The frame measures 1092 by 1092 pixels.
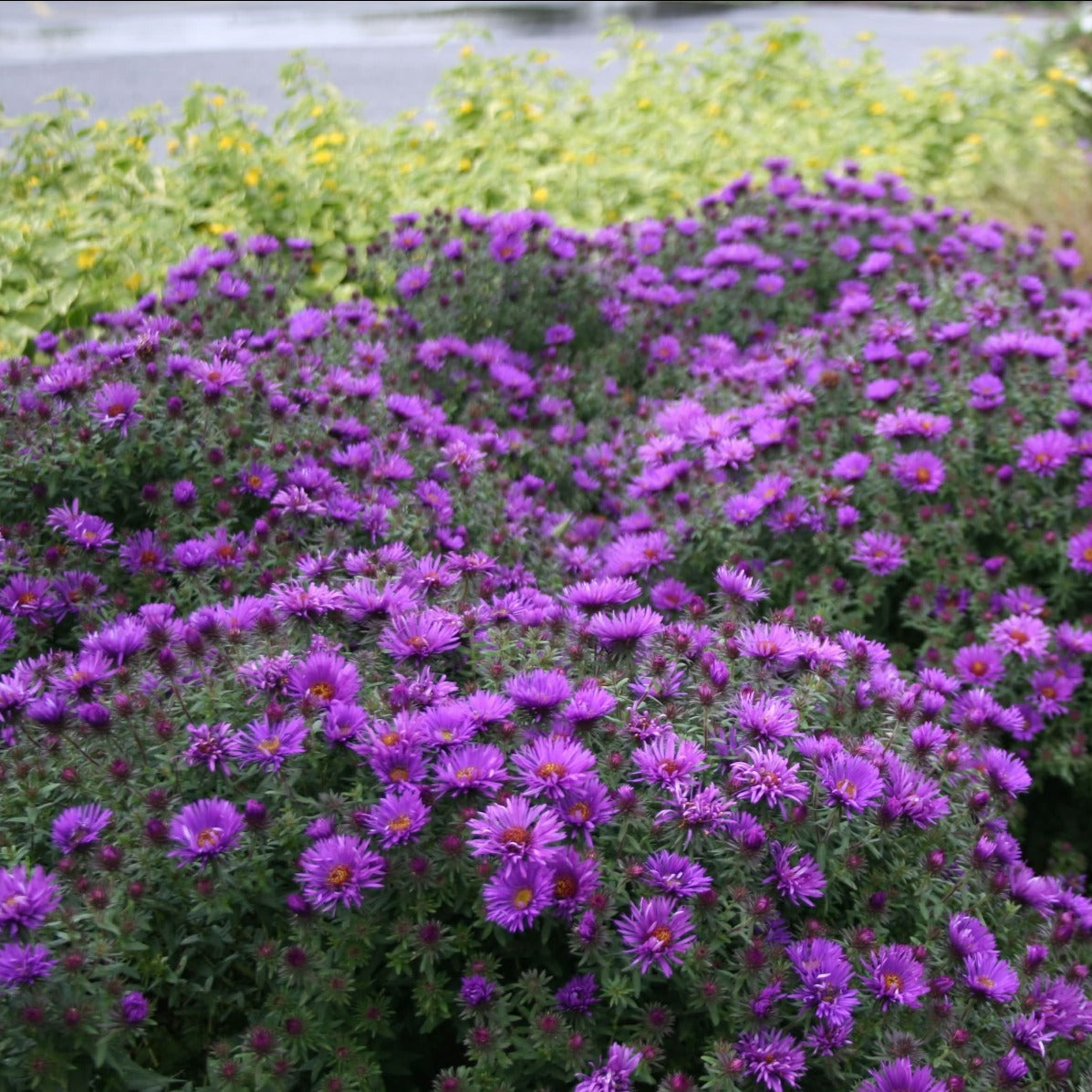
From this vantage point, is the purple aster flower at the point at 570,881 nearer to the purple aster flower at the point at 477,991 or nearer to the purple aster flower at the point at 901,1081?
the purple aster flower at the point at 477,991

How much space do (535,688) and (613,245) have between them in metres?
2.59

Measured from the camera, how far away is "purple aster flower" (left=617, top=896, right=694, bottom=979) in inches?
55.6

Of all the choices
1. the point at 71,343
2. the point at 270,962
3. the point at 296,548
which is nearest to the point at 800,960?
the point at 270,962

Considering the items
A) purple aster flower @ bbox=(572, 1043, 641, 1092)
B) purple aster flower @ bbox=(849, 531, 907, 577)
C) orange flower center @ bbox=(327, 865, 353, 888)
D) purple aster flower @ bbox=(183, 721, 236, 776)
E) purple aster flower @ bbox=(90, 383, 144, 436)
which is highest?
purple aster flower @ bbox=(90, 383, 144, 436)

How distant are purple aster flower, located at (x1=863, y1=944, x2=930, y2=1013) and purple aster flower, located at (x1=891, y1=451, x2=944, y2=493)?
1422 mm

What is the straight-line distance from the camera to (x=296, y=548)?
2195 mm

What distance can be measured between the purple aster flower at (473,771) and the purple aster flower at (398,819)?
0.04 meters

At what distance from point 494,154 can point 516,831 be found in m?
4.17

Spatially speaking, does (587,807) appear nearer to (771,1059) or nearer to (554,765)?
(554,765)

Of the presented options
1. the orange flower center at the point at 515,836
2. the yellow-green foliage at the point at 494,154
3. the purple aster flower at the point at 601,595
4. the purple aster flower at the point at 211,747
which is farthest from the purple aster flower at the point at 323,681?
the yellow-green foliage at the point at 494,154

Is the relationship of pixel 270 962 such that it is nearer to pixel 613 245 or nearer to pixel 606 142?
pixel 613 245

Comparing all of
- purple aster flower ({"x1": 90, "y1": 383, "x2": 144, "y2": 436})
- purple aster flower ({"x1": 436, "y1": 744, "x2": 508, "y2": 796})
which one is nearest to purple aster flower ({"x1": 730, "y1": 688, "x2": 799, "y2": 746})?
purple aster flower ({"x1": 436, "y1": 744, "x2": 508, "y2": 796})

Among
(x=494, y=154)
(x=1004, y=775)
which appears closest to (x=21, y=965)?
(x=1004, y=775)

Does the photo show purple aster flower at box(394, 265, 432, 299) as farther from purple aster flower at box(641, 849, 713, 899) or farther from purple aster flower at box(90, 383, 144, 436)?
purple aster flower at box(641, 849, 713, 899)
